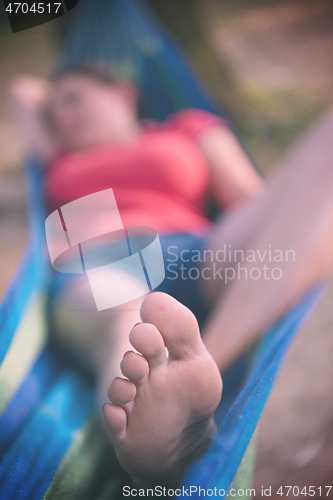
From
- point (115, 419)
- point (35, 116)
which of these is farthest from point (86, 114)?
point (115, 419)

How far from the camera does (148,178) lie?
1.84 ft

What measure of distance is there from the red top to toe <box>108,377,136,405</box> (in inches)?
6.4

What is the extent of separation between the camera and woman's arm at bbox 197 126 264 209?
2.25ft

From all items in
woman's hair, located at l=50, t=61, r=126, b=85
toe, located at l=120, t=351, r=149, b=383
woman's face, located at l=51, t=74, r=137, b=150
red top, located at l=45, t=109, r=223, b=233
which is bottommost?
toe, located at l=120, t=351, r=149, b=383

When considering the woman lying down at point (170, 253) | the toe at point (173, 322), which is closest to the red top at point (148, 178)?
the woman lying down at point (170, 253)

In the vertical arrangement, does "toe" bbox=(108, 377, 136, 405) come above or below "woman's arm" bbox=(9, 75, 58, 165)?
below

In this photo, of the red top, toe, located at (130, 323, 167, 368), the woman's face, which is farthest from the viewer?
the woman's face

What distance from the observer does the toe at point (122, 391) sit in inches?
11.3

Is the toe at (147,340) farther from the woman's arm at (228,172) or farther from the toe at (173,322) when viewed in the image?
the woman's arm at (228,172)

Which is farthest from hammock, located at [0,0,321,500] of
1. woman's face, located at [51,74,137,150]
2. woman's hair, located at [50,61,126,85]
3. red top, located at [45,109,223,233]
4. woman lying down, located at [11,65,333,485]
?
woman's hair, located at [50,61,126,85]

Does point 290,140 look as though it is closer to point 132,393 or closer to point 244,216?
point 244,216

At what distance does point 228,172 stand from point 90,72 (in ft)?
1.09

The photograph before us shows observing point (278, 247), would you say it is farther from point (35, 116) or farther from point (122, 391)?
point (35, 116)

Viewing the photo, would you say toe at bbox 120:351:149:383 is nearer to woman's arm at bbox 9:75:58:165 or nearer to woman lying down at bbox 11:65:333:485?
woman lying down at bbox 11:65:333:485
